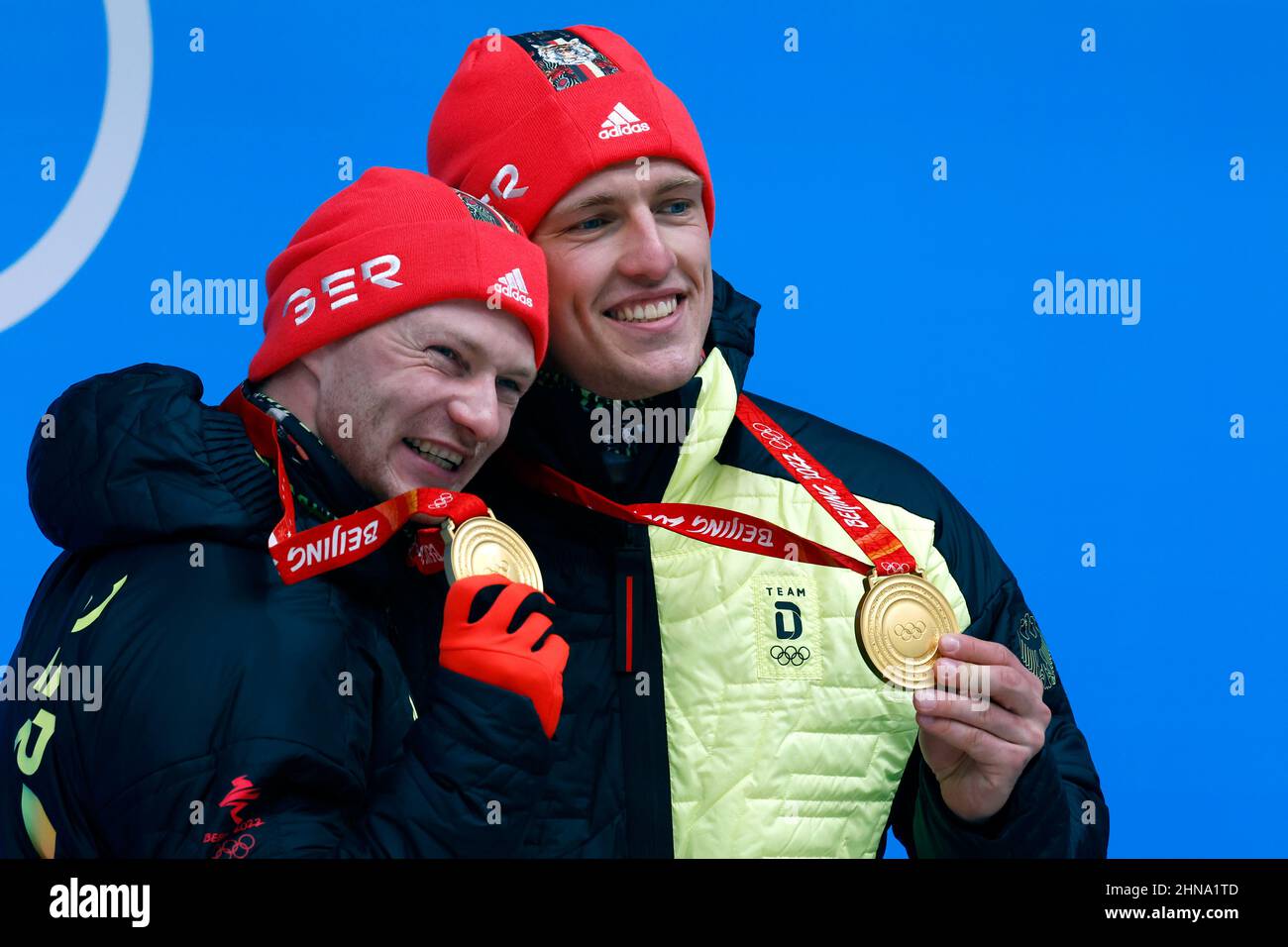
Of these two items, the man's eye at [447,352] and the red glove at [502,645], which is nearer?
the red glove at [502,645]

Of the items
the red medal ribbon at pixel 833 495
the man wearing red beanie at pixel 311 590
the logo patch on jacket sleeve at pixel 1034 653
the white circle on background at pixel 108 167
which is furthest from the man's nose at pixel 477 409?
the white circle on background at pixel 108 167

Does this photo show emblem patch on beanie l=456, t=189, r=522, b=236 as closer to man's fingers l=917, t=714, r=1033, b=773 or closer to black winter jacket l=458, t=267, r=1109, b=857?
black winter jacket l=458, t=267, r=1109, b=857

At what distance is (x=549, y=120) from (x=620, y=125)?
4.0 inches

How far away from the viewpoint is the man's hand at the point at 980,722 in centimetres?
229

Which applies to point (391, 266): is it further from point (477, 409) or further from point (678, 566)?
point (678, 566)

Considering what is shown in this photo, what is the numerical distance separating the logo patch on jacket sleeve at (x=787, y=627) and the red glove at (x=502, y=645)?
0.52 metres

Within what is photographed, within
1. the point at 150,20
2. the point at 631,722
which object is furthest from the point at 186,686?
the point at 150,20

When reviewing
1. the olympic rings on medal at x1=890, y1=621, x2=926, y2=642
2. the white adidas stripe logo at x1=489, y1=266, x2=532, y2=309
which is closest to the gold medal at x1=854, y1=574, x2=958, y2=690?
the olympic rings on medal at x1=890, y1=621, x2=926, y2=642

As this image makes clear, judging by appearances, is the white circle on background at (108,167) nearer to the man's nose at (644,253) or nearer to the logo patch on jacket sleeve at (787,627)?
the man's nose at (644,253)

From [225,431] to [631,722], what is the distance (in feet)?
2.14

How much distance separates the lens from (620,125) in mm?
2543
